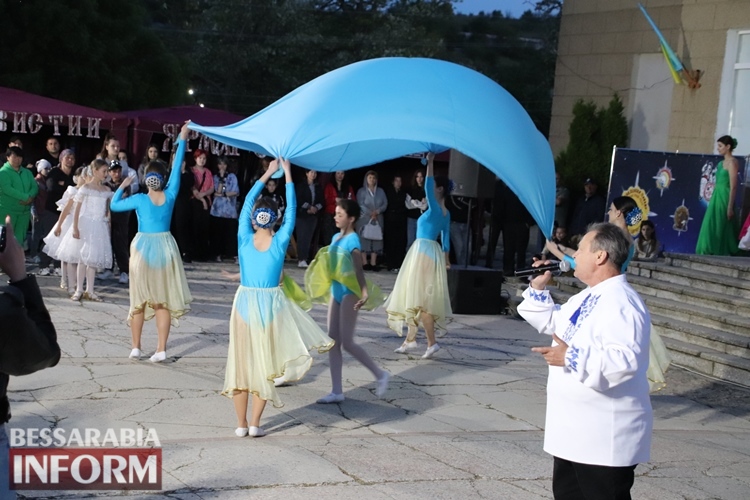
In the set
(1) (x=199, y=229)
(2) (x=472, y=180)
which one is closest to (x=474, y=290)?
(2) (x=472, y=180)

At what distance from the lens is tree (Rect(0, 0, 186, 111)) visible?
81.3 ft

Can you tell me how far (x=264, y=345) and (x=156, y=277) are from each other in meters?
2.57

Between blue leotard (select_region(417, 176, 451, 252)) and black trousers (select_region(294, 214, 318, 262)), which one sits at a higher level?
blue leotard (select_region(417, 176, 451, 252))

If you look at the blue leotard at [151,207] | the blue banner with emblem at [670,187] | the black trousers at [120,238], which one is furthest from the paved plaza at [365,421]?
the blue banner with emblem at [670,187]

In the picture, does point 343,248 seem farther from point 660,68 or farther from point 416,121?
point 660,68

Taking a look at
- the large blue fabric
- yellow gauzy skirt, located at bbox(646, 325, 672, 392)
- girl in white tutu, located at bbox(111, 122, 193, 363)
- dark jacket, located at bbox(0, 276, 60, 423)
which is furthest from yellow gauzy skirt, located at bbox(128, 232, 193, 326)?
dark jacket, located at bbox(0, 276, 60, 423)

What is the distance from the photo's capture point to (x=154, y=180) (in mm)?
9391

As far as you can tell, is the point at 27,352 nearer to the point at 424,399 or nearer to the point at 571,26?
the point at 424,399

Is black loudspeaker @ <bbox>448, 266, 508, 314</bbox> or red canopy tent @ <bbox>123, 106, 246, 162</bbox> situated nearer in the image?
black loudspeaker @ <bbox>448, 266, 508, 314</bbox>

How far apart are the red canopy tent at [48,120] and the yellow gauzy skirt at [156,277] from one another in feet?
24.9

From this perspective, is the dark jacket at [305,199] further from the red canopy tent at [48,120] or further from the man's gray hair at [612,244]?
the man's gray hair at [612,244]

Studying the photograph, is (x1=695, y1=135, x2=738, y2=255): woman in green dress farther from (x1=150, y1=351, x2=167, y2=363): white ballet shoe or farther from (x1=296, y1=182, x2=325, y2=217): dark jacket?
(x1=150, y1=351, x2=167, y2=363): white ballet shoe

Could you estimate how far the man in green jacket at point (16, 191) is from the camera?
13367mm

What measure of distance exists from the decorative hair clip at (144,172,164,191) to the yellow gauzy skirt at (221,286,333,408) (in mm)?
2597
